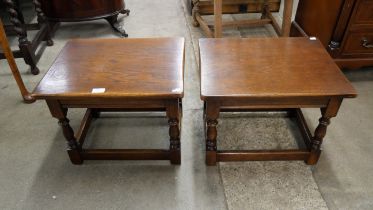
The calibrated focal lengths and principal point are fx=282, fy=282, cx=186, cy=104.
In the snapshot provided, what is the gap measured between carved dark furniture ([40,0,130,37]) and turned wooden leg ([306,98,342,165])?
79.6 inches

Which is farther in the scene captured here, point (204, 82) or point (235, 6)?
point (235, 6)

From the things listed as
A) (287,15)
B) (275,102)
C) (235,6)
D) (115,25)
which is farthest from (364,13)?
(115,25)

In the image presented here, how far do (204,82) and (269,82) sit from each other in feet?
0.91

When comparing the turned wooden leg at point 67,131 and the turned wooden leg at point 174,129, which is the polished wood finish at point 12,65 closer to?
the turned wooden leg at point 67,131

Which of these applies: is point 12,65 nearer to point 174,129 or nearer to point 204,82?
point 174,129

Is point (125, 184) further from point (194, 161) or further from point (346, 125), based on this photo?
point (346, 125)

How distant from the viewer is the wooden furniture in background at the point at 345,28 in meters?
1.83

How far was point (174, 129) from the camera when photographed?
1316 millimetres

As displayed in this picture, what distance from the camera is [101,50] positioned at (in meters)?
1.45

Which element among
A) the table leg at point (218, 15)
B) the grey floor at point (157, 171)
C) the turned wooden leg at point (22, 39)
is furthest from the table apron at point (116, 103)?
the turned wooden leg at point (22, 39)

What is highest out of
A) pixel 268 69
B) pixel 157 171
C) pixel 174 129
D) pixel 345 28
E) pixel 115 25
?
pixel 268 69

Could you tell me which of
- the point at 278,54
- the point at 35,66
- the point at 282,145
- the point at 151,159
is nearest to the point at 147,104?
the point at 151,159

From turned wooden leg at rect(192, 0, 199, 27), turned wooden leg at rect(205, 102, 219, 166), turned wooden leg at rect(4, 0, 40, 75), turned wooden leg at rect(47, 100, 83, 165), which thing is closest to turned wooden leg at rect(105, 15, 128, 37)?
turned wooden leg at rect(192, 0, 199, 27)

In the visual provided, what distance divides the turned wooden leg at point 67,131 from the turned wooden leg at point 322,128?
3.85 feet
